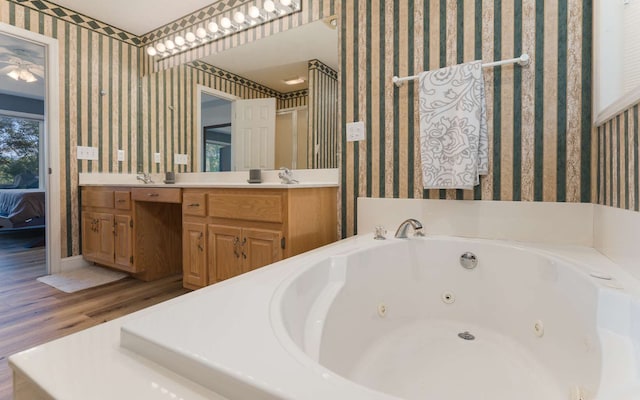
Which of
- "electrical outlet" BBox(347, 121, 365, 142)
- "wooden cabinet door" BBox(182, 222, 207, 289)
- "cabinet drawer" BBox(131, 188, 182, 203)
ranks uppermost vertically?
"electrical outlet" BBox(347, 121, 365, 142)

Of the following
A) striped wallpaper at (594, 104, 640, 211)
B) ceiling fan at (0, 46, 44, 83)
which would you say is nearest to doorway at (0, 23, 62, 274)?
ceiling fan at (0, 46, 44, 83)

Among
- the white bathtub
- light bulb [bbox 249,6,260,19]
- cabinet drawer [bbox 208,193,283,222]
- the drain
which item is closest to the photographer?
the white bathtub

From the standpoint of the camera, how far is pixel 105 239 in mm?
2773

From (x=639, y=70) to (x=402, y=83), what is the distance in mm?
1015

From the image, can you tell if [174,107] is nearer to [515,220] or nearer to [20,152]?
[515,220]

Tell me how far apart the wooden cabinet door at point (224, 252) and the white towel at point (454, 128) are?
116cm

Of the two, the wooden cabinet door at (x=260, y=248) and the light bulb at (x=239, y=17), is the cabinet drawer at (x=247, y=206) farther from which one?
the light bulb at (x=239, y=17)

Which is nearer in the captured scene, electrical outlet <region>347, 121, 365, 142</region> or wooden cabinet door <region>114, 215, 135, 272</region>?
electrical outlet <region>347, 121, 365, 142</region>

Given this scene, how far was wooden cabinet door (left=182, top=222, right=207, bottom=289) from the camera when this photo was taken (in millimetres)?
2141

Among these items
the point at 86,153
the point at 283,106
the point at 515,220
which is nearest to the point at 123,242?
the point at 86,153

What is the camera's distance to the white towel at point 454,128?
167 cm

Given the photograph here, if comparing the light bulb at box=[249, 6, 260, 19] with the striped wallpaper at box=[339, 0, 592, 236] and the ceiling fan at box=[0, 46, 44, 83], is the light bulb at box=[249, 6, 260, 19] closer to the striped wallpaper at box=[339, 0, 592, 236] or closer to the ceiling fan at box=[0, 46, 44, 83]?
the striped wallpaper at box=[339, 0, 592, 236]

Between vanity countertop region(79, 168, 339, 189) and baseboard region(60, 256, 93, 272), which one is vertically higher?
vanity countertop region(79, 168, 339, 189)

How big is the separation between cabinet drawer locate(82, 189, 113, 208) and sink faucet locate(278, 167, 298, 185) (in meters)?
1.51
